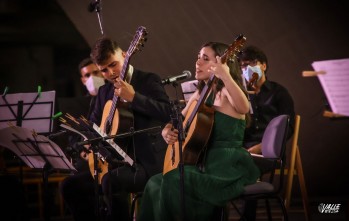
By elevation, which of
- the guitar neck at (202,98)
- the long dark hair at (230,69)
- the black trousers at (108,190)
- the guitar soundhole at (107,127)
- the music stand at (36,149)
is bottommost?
the black trousers at (108,190)

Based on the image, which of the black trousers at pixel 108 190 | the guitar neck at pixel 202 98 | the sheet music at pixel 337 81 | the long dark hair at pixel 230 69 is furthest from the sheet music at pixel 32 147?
the sheet music at pixel 337 81

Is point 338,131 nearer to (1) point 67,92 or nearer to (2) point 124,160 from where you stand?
(2) point 124,160

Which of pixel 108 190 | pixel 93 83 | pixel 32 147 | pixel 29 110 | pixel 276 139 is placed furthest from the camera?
pixel 93 83

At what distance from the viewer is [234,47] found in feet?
11.3

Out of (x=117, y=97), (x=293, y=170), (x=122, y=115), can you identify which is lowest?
(x=293, y=170)

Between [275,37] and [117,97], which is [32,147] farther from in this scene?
[275,37]

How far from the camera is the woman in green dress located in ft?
10.9

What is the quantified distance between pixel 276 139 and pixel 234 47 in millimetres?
655

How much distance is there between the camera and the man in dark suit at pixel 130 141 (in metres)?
3.87

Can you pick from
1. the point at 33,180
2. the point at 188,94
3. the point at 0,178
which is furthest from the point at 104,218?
the point at 33,180

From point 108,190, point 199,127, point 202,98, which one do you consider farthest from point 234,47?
point 108,190

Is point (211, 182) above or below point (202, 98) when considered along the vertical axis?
below

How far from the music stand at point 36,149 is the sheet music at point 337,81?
6.40ft

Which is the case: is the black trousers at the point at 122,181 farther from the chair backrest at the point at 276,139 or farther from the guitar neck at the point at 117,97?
the chair backrest at the point at 276,139
